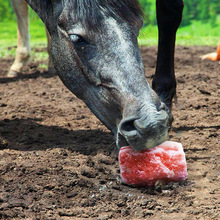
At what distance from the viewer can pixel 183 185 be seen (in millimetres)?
2619

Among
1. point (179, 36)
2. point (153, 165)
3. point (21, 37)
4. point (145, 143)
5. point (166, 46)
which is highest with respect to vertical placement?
point (166, 46)

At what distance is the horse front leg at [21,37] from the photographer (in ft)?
21.5

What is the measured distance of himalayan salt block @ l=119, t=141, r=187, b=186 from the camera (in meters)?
2.48

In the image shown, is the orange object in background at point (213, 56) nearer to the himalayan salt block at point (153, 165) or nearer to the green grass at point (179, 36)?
the green grass at point (179, 36)

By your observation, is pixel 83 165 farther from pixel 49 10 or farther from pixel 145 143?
pixel 49 10

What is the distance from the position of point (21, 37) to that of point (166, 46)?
12.7 feet

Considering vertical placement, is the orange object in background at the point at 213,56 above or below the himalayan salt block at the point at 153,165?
below

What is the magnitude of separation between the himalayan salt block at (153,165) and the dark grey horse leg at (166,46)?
3.22 feet

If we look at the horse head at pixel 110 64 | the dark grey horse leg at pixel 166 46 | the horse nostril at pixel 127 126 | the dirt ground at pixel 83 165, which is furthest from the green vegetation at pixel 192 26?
the horse nostril at pixel 127 126

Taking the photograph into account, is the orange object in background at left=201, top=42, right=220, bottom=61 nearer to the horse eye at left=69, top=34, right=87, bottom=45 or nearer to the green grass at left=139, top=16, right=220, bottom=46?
the green grass at left=139, top=16, right=220, bottom=46

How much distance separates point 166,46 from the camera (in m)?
3.58

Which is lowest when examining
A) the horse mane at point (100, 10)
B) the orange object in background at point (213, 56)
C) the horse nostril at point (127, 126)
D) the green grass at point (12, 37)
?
the green grass at point (12, 37)

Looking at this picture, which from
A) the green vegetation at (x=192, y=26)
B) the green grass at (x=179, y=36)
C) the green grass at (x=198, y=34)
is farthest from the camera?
the green grass at (x=198, y=34)

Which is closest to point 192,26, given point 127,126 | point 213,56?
point 213,56
